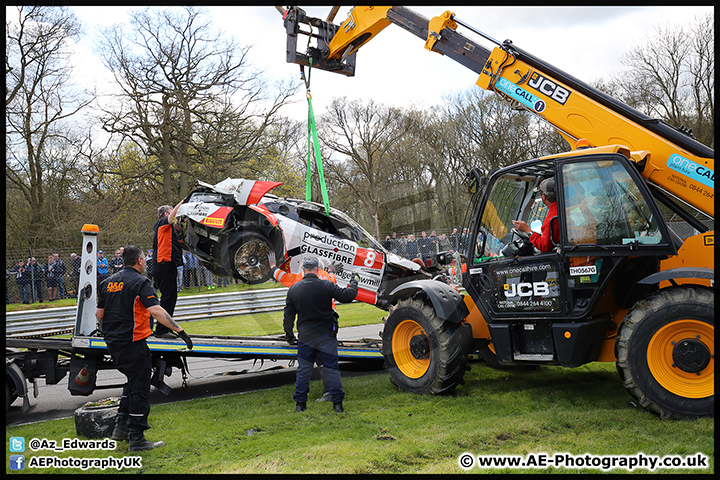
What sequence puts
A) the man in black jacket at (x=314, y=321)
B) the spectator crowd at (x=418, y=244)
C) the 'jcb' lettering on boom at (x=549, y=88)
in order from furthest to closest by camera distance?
the spectator crowd at (x=418, y=244) < the man in black jacket at (x=314, y=321) < the 'jcb' lettering on boom at (x=549, y=88)

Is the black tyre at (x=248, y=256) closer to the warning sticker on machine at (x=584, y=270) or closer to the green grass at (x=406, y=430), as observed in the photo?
the green grass at (x=406, y=430)

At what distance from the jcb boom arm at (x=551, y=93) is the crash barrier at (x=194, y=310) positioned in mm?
8518

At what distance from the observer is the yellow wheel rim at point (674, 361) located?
4.39 meters

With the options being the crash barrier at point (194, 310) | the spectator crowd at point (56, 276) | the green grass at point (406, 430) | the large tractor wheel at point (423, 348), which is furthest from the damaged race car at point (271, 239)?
the spectator crowd at point (56, 276)

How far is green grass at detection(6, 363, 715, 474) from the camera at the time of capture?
4164mm

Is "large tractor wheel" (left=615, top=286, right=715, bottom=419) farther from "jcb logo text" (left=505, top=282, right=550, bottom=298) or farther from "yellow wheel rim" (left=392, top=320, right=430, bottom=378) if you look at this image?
"yellow wheel rim" (left=392, top=320, right=430, bottom=378)

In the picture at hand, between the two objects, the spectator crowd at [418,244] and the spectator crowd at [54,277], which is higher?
the spectator crowd at [418,244]

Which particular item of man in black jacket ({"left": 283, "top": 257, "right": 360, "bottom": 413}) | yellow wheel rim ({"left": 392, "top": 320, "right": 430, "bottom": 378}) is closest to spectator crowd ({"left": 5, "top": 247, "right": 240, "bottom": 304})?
man in black jacket ({"left": 283, "top": 257, "right": 360, "bottom": 413})

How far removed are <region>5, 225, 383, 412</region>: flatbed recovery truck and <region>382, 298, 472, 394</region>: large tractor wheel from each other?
1364 millimetres

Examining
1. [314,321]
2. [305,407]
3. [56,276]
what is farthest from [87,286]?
[56,276]

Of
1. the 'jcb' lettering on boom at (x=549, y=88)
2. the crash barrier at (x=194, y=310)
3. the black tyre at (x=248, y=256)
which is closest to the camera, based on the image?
the 'jcb' lettering on boom at (x=549, y=88)

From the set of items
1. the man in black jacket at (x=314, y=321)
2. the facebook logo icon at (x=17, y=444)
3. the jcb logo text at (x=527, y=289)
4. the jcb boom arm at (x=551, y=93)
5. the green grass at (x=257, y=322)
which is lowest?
the facebook logo icon at (x=17, y=444)

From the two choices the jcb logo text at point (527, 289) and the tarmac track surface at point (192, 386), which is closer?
the jcb logo text at point (527, 289)

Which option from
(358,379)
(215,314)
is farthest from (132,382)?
(215,314)
